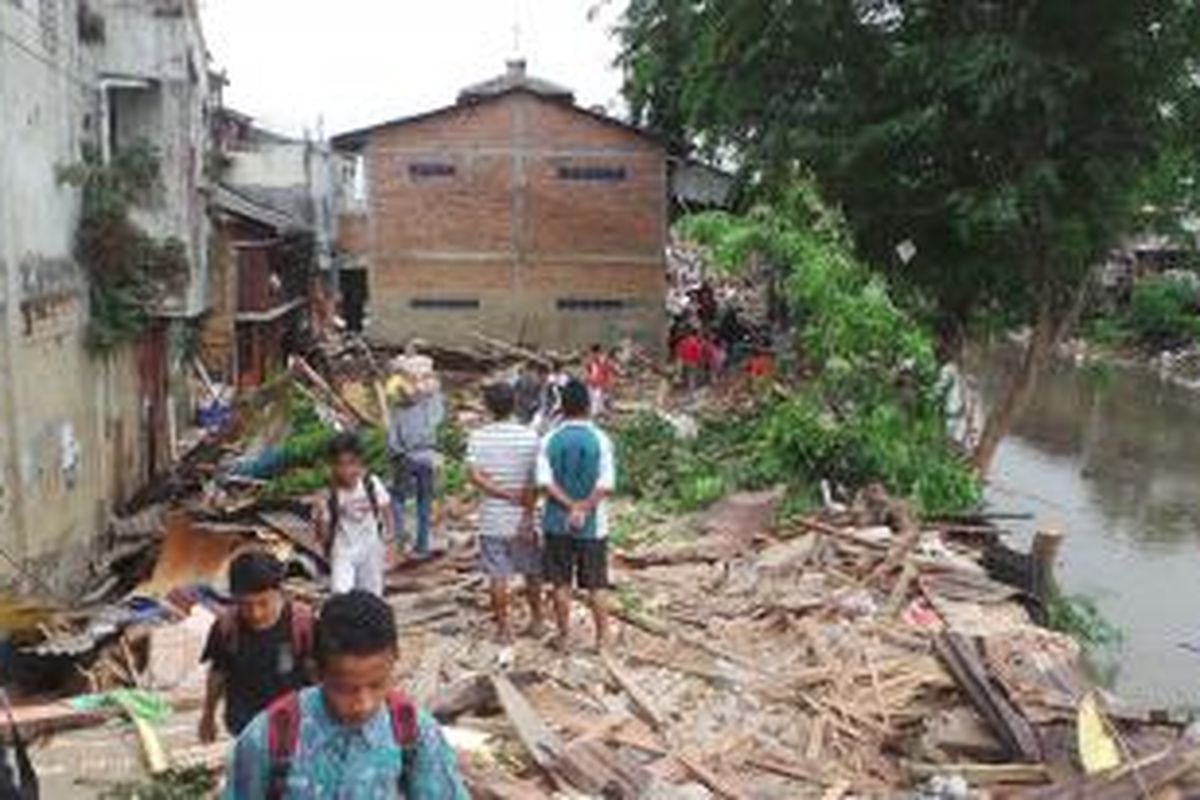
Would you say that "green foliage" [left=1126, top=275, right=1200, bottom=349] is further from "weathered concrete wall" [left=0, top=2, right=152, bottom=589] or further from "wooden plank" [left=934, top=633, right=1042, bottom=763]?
"wooden plank" [left=934, top=633, right=1042, bottom=763]

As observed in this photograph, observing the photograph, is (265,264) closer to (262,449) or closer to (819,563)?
(262,449)

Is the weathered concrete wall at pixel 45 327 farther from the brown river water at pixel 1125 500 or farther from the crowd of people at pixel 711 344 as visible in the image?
the brown river water at pixel 1125 500

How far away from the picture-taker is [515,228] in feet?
107

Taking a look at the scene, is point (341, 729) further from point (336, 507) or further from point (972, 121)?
point (972, 121)

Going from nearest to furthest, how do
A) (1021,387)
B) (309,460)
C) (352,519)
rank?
(352,519) → (309,460) → (1021,387)

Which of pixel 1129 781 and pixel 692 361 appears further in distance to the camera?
pixel 692 361

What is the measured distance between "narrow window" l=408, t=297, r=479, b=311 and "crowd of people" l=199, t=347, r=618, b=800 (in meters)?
16.4

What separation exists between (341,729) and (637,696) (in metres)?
5.82

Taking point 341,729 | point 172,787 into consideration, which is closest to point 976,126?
point 172,787

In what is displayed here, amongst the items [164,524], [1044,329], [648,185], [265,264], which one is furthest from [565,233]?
[164,524]

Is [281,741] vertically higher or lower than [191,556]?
higher

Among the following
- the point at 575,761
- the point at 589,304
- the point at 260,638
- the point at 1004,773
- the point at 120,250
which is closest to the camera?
the point at 260,638

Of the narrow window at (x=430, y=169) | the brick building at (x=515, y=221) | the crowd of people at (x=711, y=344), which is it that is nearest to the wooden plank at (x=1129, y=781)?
the crowd of people at (x=711, y=344)

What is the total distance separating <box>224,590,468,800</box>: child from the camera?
387cm
